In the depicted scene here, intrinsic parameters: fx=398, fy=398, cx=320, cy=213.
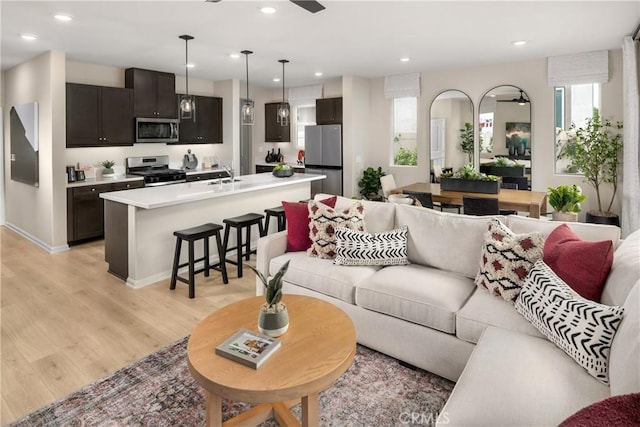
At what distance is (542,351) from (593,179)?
4.78 meters

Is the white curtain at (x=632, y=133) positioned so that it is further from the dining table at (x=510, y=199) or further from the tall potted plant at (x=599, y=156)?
the dining table at (x=510, y=199)

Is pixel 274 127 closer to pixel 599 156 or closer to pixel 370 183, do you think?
pixel 370 183

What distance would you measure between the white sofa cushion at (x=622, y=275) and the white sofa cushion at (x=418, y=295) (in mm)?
738

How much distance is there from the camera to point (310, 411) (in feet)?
5.87

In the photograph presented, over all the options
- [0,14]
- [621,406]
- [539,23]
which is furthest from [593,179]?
[0,14]

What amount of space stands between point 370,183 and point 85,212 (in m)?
4.61

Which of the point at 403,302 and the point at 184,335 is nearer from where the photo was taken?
the point at 403,302

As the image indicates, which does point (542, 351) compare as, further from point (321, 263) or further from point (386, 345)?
point (321, 263)

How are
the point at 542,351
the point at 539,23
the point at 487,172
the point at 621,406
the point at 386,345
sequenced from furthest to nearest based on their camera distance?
the point at 487,172
the point at 539,23
the point at 386,345
the point at 542,351
the point at 621,406

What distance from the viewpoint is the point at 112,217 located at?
13.9 ft

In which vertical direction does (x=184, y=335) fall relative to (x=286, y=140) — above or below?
below

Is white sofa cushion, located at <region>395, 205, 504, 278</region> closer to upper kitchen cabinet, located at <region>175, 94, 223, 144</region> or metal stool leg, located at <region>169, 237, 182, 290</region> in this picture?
metal stool leg, located at <region>169, 237, 182, 290</region>

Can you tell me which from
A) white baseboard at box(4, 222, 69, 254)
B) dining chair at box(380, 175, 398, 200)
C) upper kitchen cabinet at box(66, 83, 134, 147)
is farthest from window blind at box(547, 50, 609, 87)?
white baseboard at box(4, 222, 69, 254)

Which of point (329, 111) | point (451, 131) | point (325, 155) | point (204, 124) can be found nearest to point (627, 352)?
point (451, 131)
